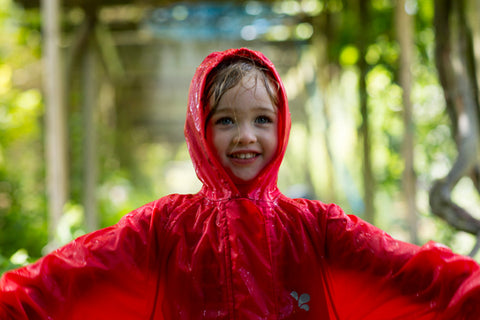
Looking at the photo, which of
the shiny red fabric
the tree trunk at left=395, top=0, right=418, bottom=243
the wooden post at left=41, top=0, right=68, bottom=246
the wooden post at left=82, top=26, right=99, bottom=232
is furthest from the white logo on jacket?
the wooden post at left=82, top=26, right=99, bottom=232

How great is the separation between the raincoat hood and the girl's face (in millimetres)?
26

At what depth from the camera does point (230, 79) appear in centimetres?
171

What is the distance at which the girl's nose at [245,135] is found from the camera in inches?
65.4

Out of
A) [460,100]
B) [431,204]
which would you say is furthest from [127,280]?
[460,100]

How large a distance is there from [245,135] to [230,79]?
0.64 feet

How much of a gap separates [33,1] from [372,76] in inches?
168

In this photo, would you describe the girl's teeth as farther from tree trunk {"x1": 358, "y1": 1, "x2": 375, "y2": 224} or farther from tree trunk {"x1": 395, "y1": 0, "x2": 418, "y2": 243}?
tree trunk {"x1": 358, "y1": 1, "x2": 375, "y2": 224}

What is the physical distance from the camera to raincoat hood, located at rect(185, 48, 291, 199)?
172 centimetres

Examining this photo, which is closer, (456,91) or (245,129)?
(245,129)

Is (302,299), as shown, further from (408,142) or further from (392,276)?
(408,142)

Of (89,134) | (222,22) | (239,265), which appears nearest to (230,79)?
(239,265)

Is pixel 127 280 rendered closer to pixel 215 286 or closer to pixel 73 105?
pixel 215 286

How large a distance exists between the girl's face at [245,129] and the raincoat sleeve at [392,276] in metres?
0.30

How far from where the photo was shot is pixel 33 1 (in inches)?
250
